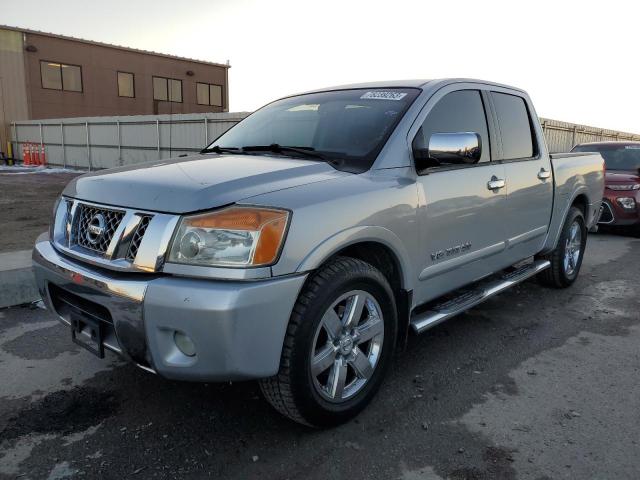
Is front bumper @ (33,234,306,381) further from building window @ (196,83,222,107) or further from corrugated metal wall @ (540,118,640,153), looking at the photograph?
building window @ (196,83,222,107)

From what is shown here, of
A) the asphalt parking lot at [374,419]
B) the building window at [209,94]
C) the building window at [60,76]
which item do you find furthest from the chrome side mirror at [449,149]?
the building window at [209,94]

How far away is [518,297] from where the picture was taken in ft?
16.7

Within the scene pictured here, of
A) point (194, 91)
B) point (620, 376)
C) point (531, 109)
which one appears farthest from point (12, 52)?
point (620, 376)

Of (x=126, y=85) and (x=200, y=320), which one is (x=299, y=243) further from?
(x=126, y=85)

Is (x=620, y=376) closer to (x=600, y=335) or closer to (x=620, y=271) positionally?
(x=600, y=335)

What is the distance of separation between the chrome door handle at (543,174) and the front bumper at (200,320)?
2930mm

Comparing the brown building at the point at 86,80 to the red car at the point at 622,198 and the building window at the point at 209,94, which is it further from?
the red car at the point at 622,198

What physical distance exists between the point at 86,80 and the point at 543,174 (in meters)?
29.2

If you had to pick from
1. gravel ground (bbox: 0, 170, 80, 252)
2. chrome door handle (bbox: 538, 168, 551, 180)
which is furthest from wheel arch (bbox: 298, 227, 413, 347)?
gravel ground (bbox: 0, 170, 80, 252)

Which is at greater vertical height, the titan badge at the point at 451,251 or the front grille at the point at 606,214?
the titan badge at the point at 451,251

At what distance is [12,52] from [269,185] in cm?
2935

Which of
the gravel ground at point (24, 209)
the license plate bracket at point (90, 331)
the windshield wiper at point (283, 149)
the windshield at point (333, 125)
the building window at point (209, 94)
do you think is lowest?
the gravel ground at point (24, 209)

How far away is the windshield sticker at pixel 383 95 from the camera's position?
331cm

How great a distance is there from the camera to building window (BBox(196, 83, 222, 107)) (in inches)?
1315
